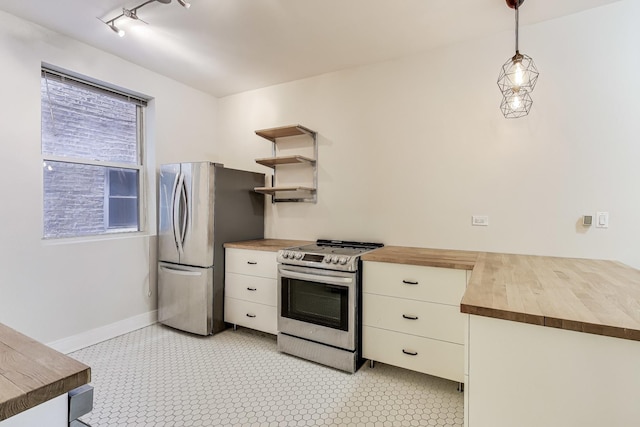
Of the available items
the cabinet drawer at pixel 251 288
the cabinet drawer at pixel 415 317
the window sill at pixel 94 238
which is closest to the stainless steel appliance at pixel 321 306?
the cabinet drawer at pixel 415 317

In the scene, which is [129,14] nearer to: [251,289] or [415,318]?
[251,289]

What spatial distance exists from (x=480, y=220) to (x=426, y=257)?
2.21 ft

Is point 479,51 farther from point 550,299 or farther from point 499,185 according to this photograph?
point 550,299

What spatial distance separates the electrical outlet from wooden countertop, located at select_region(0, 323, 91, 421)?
2701 mm

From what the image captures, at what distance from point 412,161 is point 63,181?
3.22m

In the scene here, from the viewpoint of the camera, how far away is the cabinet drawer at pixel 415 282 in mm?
2131

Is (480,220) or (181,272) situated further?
(181,272)

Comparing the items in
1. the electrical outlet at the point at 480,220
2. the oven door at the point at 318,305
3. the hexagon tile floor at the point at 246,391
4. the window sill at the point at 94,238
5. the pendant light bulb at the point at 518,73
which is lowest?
the hexagon tile floor at the point at 246,391

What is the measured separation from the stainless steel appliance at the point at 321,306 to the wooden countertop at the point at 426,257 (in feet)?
0.66

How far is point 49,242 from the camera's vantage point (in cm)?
263

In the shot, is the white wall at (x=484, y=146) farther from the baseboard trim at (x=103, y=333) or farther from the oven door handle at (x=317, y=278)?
the baseboard trim at (x=103, y=333)

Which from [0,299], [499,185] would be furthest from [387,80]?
[0,299]

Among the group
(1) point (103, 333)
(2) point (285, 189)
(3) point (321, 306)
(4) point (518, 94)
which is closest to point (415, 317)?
(3) point (321, 306)

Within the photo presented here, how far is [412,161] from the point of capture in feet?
9.54
